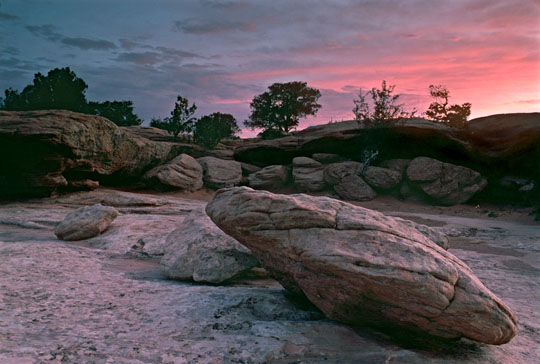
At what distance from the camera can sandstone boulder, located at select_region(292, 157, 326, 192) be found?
62.5 feet

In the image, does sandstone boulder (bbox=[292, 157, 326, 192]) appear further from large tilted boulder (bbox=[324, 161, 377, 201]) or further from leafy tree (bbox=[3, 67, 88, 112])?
leafy tree (bbox=[3, 67, 88, 112])

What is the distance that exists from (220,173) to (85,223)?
1158 cm

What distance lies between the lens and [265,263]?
415 centimetres

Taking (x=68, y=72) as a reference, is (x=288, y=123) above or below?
below

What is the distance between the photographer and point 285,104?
35.4 metres

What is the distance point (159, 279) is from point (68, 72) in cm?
3195

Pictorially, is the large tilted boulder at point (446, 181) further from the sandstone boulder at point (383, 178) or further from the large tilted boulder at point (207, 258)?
the large tilted boulder at point (207, 258)

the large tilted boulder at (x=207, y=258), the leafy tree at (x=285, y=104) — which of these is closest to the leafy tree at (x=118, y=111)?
the leafy tree at (x=285, y=104)

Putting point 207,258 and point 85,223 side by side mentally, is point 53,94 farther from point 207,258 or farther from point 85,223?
point 207,258

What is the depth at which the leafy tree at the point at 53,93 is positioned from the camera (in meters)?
28.8

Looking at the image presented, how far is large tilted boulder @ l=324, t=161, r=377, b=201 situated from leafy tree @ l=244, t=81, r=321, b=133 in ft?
56.2

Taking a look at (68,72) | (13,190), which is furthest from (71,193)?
(68,72)

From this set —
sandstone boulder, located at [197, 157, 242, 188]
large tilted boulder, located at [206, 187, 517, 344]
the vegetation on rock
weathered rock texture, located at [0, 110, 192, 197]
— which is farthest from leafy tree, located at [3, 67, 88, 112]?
large tilted boulder, located at [206, 187, 517, 344]

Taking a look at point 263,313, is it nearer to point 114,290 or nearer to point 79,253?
point 114,290
